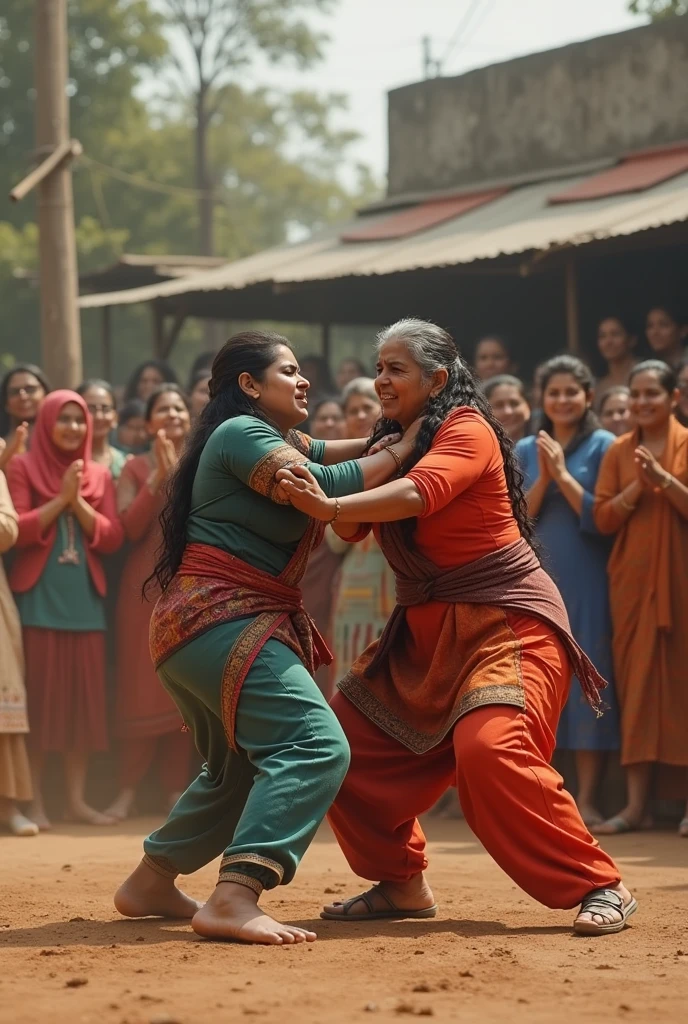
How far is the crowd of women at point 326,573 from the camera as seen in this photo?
24.8 ft

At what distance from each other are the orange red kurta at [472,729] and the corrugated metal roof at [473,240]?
231 inches

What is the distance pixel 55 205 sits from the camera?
11.7m

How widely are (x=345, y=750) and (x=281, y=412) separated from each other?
1.11m

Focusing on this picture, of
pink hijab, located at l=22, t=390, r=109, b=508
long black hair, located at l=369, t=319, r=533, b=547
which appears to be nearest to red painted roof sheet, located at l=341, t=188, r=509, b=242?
pink hijab, located at l=22, t=390, r=109, b=508

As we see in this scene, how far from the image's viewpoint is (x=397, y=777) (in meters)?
5.27

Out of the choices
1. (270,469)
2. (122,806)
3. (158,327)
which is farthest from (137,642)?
(158,327)

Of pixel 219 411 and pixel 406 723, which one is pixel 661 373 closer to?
pixel 406 723

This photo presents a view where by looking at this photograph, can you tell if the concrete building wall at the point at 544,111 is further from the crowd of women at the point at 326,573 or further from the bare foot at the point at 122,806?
the bare foot at the point at 122,806

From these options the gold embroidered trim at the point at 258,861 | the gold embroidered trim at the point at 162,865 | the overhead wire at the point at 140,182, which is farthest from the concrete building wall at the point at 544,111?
the overhead wire at the point at 140,182

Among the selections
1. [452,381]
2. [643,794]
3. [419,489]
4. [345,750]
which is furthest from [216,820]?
[643,794]

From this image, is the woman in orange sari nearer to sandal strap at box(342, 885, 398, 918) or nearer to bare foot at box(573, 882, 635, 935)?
sandal strap at box(342, 885, 398, 918)

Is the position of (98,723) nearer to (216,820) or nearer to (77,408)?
(77,408)

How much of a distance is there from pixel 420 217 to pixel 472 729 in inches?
455

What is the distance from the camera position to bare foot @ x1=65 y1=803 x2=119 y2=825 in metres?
8.23
